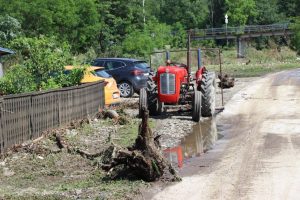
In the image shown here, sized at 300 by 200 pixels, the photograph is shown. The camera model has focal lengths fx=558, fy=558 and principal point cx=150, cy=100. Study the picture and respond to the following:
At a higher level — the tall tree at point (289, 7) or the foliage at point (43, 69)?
the tall tree at point (289, 7)

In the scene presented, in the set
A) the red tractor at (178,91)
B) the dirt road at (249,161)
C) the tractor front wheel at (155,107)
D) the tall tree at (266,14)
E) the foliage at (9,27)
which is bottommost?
the dirt road at (249,161)

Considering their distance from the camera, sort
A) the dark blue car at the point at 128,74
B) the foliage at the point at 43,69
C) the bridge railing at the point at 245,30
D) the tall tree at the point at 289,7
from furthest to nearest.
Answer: the tall tree at the point at 289,7 → the bridge railing at the point at 245,30 → the dark blue car at the point at 128,74 → the foliage at the point at 43,69

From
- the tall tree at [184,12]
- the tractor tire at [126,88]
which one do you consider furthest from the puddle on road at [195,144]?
the tall tree at [184,12]

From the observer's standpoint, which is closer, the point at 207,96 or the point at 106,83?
the point at 207,96

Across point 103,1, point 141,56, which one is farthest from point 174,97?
point 103,1

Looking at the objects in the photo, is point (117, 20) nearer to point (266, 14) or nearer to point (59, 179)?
point (59, 179)

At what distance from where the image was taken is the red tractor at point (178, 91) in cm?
1585

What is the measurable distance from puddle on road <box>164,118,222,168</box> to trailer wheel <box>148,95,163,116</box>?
1.53 m

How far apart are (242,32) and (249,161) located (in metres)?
69.9

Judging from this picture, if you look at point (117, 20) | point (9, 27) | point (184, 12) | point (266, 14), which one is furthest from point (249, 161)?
point (184, 12)

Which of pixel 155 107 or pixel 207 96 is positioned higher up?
pixel 207 96

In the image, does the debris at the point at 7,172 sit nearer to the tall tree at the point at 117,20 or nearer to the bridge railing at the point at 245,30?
the tall tree at the point at 117,20

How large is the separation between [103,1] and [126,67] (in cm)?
3239

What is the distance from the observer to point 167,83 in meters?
15.9
